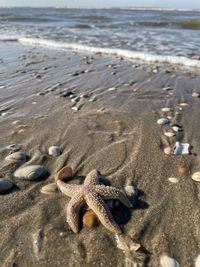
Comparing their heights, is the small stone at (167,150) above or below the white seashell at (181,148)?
below

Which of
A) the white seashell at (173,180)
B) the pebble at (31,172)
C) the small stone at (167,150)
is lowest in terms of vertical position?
the small stone at (167,150)

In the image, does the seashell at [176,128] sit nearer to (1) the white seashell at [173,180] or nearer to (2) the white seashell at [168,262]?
(1) the white seashell at [173,180]

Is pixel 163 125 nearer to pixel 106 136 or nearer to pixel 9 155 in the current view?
pixel 106 136

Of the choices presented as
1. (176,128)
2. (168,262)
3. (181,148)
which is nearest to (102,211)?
(168,262)

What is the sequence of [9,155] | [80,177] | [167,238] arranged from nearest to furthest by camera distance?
[167,238], [80,177], [9,155]

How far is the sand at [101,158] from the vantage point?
2.58 m

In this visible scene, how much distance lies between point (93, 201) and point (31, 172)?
0.99 m

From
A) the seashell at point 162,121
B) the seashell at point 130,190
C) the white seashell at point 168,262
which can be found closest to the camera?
the white seashell at point 168,262

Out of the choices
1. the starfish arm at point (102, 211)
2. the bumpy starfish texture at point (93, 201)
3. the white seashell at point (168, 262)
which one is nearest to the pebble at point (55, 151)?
the bumpy starfish texture at point (93, 201)

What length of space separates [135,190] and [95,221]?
0.69 metres

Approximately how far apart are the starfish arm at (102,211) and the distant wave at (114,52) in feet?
23.4

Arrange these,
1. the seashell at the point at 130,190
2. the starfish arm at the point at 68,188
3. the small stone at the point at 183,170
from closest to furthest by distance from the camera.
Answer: the starfish arm at the point at 68,188
the seashell at the point at 130,190
the small stone at the point at 183,170

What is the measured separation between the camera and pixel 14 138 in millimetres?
4438

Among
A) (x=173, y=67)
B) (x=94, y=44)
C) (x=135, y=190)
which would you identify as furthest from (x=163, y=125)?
(x=94, y=44)
